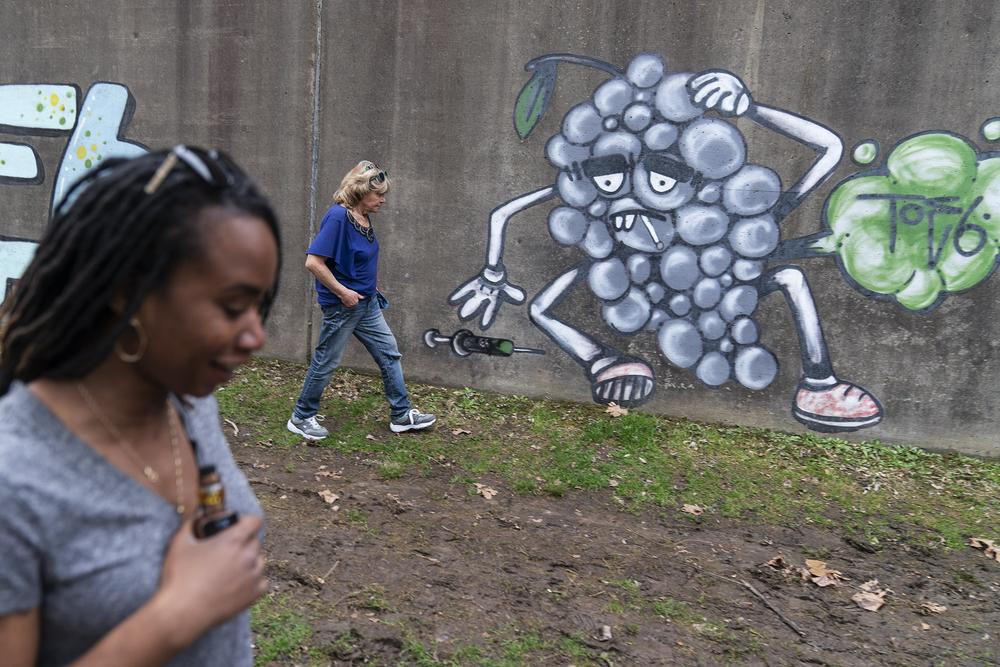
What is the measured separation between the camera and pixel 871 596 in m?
3.96

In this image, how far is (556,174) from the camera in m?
6.28

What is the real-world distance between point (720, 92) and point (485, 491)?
372 cm

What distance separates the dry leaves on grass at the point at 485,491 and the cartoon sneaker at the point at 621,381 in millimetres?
1769

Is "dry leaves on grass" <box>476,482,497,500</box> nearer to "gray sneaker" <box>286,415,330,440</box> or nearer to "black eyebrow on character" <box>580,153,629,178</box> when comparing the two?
"gray sneaker" <box>286,415,330,440</box>

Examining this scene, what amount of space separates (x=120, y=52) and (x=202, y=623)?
308 inches

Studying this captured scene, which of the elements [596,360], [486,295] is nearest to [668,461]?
[596,360]

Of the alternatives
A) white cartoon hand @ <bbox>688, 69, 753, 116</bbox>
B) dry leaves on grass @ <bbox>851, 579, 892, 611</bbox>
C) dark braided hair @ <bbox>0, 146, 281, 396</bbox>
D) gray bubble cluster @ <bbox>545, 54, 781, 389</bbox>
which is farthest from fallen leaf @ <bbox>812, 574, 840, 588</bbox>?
dark braided hair @ <bbox>0, 146, 281, 396</bbox>

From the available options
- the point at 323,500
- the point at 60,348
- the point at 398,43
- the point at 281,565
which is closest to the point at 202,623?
the point at 60,348

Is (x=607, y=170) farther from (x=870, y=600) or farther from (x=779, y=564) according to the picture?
(x=870, y=600)

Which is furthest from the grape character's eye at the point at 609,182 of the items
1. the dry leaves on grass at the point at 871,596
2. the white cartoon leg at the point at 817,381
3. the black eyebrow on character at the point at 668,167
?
the dry leaves on grass at the point at 871,596

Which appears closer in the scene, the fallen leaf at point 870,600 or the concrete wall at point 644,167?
the fallen leaf at point 870,600

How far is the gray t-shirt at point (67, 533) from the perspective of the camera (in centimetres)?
104

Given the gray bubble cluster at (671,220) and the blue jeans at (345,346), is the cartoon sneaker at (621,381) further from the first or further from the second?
the blue jeans at (345,346)

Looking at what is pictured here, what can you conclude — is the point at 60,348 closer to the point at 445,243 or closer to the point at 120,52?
the point at 445,243
